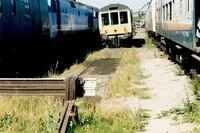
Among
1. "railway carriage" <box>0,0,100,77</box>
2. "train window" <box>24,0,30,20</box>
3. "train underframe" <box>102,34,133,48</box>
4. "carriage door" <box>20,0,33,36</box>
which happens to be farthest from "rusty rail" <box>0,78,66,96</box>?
"train underframe" <box>102,34,133,48</box>

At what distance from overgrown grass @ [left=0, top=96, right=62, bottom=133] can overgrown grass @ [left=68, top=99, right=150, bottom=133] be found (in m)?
0.46

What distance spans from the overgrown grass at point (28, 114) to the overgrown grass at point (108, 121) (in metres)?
0.46

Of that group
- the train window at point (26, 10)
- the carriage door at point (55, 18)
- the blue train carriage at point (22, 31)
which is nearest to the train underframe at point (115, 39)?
the carriage door at point (55, 18)

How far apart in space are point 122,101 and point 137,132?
315 centimetres

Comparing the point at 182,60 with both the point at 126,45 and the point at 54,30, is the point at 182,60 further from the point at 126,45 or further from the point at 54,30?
the point at 126,45

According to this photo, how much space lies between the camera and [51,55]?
21.8 metres

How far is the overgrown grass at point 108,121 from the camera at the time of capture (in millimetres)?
7406

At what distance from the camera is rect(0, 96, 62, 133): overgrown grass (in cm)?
722

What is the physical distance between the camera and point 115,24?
32.2 metres

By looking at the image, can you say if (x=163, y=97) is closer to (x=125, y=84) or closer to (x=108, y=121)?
(x=125, y=84)

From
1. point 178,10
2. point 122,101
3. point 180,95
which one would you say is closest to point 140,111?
point 122,101

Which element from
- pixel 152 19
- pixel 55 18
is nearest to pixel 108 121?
pixel 55 18

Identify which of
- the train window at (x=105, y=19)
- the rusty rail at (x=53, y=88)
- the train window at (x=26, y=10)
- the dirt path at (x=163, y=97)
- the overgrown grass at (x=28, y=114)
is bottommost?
the dirt path at (x=163, y=97)

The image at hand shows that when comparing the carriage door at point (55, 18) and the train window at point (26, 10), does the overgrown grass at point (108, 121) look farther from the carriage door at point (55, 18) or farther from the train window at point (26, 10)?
the carriage door at point (55, 18)
